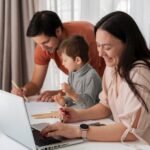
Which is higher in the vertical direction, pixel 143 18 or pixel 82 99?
pixel 143 18

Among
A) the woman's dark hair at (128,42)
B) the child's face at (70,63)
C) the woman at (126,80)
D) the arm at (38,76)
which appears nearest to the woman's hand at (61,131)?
the woman at (126,80)

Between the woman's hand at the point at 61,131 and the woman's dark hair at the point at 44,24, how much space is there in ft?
2.33

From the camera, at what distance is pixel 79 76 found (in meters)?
1.84

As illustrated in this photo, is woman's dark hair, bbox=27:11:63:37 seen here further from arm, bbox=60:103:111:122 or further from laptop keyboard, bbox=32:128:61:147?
laptop keyboard, bbox=32:128:61:147

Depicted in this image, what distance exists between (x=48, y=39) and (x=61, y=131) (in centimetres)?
73

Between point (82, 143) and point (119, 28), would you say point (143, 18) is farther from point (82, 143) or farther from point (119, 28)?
point (82, 143)

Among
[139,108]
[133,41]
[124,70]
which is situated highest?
[133,41]

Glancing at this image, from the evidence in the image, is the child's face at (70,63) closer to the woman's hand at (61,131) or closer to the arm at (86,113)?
the arm at (86,113)

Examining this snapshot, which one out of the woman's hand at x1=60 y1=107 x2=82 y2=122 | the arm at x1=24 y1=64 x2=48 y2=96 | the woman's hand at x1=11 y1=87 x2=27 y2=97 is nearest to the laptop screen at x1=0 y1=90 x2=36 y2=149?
the woman's hand at x1=60 y1=107 x2=82 y2=122

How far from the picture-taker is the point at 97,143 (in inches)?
51.8

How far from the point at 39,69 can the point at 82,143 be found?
100 centimetres

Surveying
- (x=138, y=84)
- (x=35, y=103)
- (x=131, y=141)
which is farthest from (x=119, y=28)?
(x=35, y=103)

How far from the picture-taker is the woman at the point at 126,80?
129 centimetres

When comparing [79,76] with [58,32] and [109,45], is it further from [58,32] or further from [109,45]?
[109,45]
